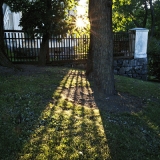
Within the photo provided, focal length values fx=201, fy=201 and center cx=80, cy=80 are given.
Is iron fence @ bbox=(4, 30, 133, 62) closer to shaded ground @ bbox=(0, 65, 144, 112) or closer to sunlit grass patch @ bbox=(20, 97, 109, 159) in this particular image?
shaded ground @ bbox=(0, 65, 144, 112)

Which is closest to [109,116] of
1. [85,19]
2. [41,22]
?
[41,22]

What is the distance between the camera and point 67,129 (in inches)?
130

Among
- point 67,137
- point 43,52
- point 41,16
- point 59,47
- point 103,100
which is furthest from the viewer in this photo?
point 59,47

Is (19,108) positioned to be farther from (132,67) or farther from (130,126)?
(132,67)

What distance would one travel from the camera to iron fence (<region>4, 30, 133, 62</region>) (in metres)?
9.20

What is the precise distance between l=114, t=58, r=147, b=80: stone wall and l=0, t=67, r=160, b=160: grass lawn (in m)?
6.47

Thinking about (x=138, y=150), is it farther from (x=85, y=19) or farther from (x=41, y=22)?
(x=85, y=19)

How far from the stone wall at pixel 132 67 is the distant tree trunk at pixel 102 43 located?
20.5 ft

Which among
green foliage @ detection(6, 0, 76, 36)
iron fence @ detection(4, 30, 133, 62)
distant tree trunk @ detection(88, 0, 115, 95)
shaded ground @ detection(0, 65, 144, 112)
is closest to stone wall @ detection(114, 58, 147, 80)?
iron fence @ detection(4, 30, 133, 62)

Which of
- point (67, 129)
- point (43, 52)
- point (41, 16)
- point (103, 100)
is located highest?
point (41, 16)

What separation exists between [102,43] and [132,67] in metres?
7.22

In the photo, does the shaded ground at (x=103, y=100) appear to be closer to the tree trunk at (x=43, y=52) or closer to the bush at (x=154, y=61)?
the tree trunk at (x=43, y=52)

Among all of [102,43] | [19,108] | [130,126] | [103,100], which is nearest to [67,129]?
[19,108]

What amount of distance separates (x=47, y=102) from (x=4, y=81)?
1.81 m
